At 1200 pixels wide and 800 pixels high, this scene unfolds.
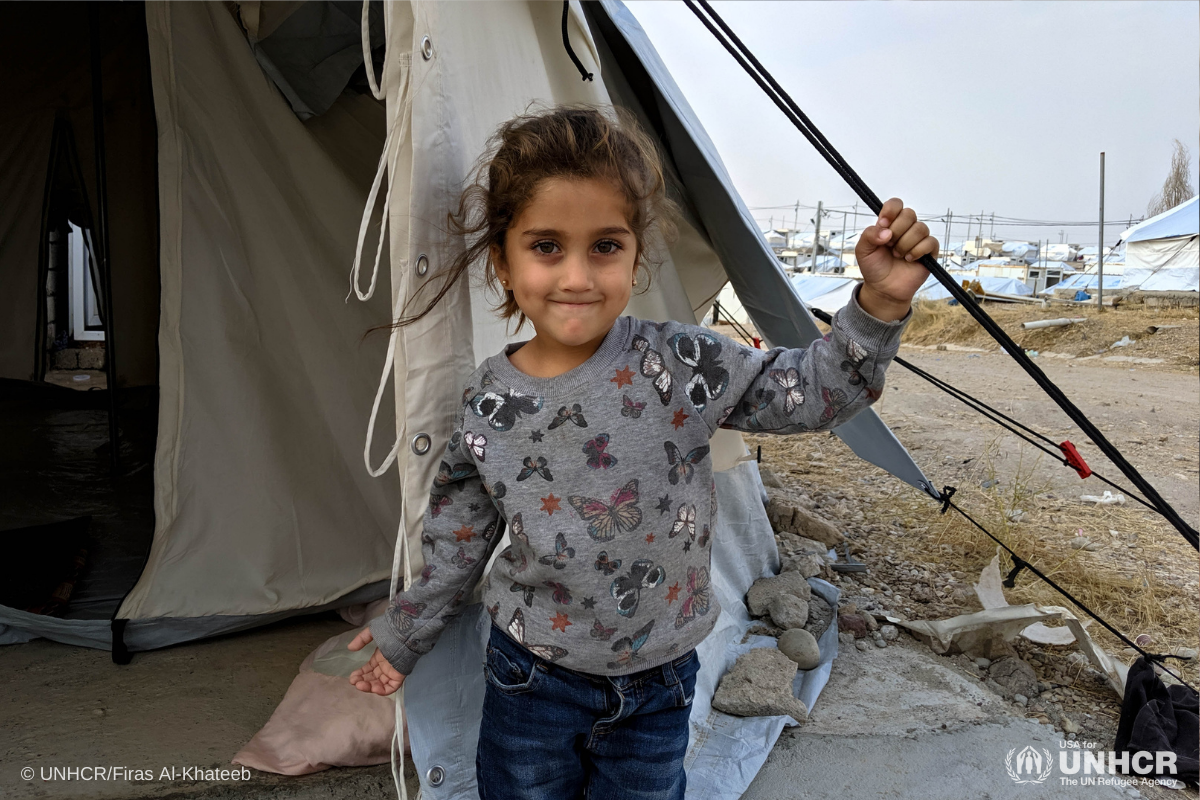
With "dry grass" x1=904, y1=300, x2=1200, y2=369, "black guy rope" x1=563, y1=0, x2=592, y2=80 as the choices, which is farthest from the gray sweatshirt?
"dry grass" x1=904, y1=300, x2=1200, y2=369

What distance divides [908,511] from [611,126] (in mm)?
3020

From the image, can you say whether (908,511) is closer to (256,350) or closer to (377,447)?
(377,447)

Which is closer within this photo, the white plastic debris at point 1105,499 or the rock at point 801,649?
the rock at point 801,649

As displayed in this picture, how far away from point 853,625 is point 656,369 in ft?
5.30

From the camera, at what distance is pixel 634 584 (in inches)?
42.4

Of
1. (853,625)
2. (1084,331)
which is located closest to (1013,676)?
(853,625)

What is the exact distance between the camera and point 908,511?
3.55m

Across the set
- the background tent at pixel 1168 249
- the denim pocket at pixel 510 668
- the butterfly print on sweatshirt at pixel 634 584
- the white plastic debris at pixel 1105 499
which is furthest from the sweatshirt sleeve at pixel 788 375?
the background tent at pixel 1168 249

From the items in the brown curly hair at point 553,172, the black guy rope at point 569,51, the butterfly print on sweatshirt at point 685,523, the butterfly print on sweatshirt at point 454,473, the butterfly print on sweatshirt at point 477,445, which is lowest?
the butterfly print on sweatshirt at point 685,523

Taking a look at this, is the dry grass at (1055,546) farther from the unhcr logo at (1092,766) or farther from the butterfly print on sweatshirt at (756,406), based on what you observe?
the butterfly print on sweatshirt at (756,406)

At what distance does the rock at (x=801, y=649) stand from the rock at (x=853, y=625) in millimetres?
260

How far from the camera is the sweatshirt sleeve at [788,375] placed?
976 mm

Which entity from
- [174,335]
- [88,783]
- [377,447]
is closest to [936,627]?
[377,447]

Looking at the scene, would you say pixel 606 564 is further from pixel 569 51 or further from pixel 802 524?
pixel 802 524
